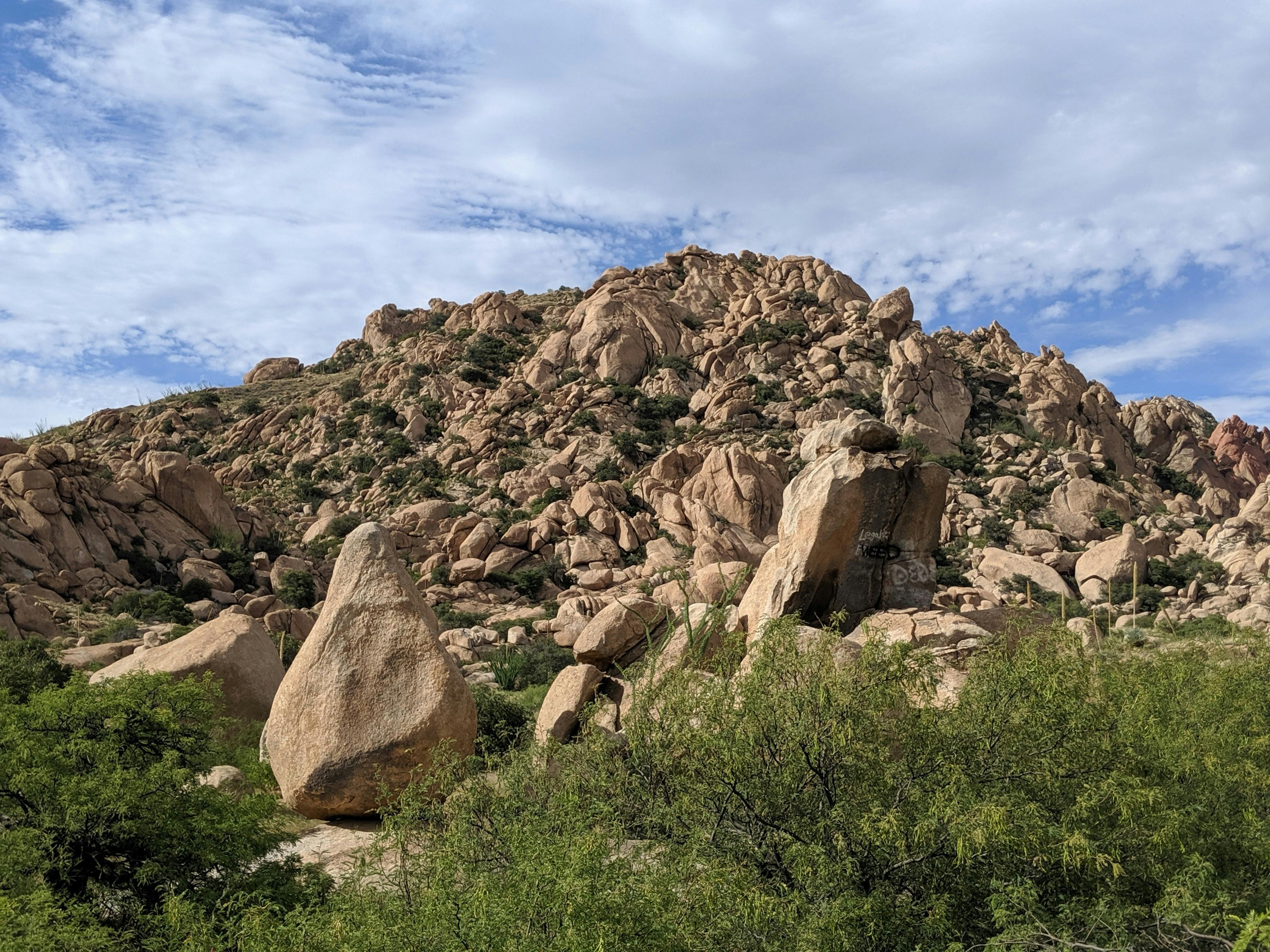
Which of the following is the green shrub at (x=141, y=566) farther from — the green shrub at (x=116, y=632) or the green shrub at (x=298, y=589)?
the green shrub at (x=116, y=632)

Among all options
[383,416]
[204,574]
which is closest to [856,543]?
[204,574]

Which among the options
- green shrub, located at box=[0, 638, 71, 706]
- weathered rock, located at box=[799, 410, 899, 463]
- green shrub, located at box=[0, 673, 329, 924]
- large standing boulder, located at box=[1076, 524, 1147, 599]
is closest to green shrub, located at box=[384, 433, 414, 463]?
green shrub, located at box=[0, 638, 71, 706]

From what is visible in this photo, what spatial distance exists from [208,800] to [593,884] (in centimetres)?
425

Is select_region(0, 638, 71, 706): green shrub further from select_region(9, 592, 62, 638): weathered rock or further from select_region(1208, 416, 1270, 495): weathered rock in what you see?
select_region(1208, 416, 1270, 495): weathered rock

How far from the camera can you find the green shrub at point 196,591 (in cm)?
2783

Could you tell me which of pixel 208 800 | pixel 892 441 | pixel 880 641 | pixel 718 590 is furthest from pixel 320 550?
pixel 880 641

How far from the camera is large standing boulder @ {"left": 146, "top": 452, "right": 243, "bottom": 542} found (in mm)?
31938

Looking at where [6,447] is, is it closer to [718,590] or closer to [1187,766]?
[718,590]

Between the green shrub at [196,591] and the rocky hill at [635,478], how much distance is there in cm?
14

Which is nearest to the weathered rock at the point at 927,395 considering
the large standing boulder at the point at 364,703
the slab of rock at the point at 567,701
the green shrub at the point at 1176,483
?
the green shrub at the point at 1176,483

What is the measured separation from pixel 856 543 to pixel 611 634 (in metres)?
4.12

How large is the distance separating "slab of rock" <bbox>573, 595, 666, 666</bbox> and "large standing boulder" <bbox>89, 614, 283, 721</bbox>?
475 centimetres

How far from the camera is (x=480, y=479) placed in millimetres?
43406

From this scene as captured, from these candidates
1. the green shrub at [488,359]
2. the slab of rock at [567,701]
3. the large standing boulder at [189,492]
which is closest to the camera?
the slab of rock at [567,701]
